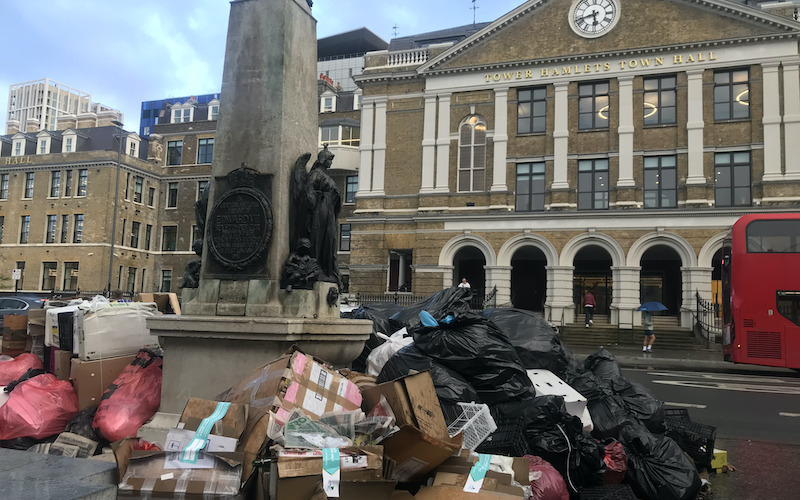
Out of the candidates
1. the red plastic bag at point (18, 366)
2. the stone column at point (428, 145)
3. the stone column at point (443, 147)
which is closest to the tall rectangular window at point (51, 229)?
the stone column at point (428, 145)

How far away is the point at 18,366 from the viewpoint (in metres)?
6.50

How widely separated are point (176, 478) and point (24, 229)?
49550mm

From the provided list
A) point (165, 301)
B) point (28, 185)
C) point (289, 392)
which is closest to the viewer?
point (289, 392)

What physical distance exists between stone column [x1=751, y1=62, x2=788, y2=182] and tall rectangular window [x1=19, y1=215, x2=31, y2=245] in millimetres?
47518

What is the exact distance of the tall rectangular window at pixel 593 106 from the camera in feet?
88.8

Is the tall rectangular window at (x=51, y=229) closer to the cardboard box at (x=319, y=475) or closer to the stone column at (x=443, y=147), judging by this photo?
the stone column at (x=443, y=147)

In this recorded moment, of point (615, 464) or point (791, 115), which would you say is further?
point (791, 115)

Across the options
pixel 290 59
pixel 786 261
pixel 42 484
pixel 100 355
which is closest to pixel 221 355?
pixel 100 355

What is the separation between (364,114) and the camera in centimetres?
3097

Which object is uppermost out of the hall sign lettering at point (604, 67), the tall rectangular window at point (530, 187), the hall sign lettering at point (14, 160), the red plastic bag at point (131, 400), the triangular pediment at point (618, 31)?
the triangular pediment at point (618, 31)

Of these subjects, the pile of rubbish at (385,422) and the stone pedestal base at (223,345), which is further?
the stone pedestal base at (223,345)

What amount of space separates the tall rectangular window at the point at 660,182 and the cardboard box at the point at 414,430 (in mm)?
24848

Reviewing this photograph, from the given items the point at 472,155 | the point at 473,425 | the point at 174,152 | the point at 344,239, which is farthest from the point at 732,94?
the point at 174,152

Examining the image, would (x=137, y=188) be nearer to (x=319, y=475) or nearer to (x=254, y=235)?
(x=254, y=235)
